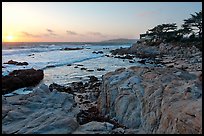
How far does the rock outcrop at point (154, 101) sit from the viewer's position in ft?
17.9

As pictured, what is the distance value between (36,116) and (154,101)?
363 centimetres

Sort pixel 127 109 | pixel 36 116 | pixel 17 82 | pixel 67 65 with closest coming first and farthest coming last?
pixel 36 116 → pixel 127 109 → pixel 17 82 → pixel 67 65

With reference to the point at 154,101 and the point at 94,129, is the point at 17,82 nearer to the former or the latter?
the point at 94,129

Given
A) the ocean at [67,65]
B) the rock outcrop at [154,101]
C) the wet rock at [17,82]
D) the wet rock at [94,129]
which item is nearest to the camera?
the rock outcrop at [154,101]

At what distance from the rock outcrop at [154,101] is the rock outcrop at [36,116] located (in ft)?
5.93

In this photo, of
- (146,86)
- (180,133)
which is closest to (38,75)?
(146,86)

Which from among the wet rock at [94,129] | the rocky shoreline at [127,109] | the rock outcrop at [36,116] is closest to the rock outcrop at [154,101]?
the rocky shoreline at [127,109]

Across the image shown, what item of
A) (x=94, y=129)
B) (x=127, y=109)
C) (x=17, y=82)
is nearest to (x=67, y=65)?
(x=17, y=82)

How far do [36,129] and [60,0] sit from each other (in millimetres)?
3756

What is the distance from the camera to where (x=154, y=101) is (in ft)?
23.7

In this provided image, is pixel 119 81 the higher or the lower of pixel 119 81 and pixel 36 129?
the higher

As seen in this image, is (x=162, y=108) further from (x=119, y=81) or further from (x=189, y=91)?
(x=119, y=81)

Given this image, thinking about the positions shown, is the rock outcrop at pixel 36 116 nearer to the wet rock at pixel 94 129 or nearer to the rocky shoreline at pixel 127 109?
the rocky shoreline at pixel 127 109

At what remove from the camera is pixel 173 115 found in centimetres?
576
